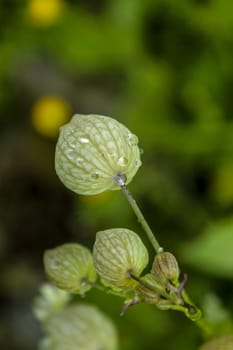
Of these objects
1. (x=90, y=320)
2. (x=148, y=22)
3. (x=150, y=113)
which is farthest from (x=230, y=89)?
(x=90, y=320)

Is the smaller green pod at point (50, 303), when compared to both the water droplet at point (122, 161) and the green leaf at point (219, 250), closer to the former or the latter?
the green leaf at point (219, 250)

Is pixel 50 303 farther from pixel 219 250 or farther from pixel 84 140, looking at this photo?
pixel 84 140

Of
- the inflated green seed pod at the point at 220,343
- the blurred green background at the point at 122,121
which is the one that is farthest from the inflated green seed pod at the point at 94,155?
the blurred green background at the point at 122,121

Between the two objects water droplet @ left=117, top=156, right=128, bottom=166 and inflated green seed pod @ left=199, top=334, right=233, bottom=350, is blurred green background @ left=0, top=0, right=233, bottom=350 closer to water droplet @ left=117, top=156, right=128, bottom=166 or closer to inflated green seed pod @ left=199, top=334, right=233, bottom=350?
inflated green seed pod @ left=199, top=334, right=233, bottom=350

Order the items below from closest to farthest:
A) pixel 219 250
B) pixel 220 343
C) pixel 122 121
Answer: pixel 220 343
pixel 219 250
pixel 122 121

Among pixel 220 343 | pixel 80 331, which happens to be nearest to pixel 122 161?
pixel 220 343
